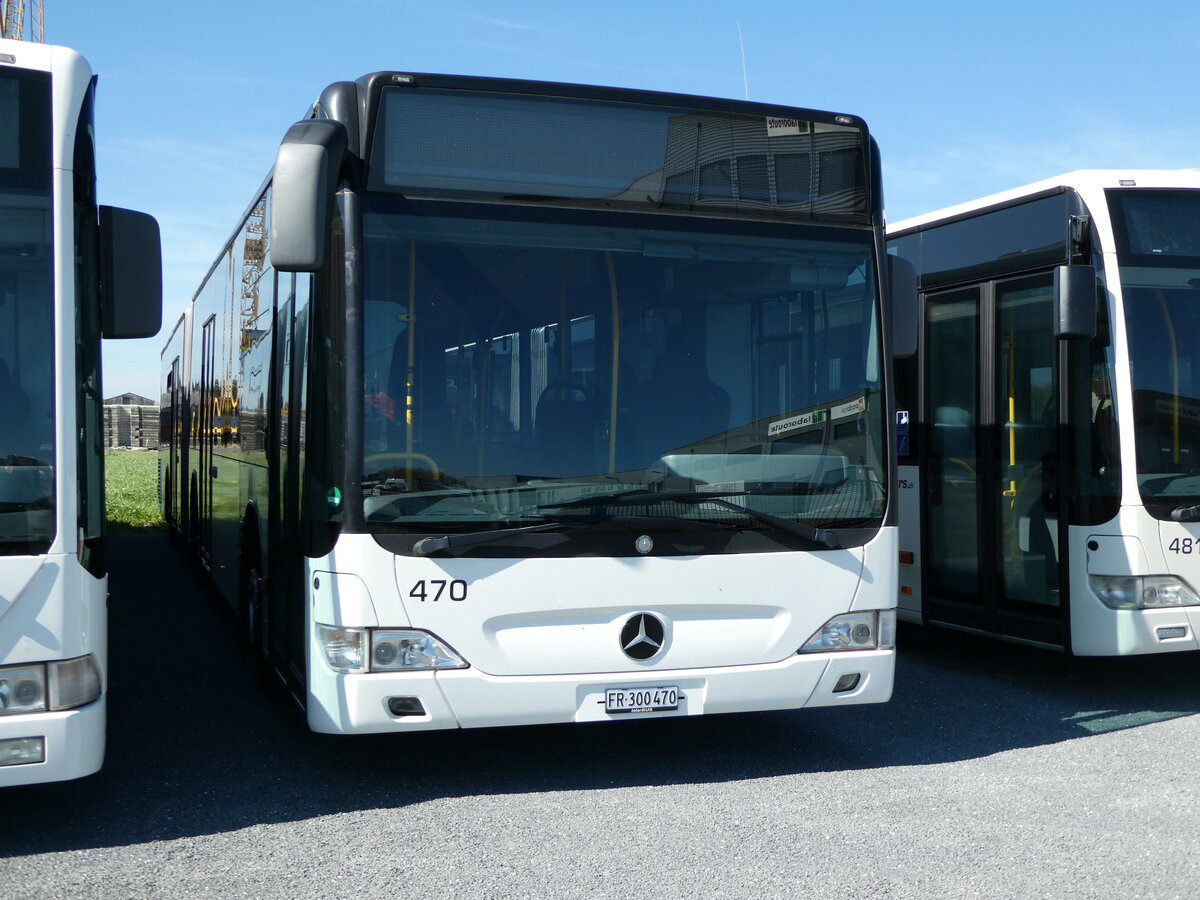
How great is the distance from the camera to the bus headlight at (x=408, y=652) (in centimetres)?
539

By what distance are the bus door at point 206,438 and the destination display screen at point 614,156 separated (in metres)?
5.62

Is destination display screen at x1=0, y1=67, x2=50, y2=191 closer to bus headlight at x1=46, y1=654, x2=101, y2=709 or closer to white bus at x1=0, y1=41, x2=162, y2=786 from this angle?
white bus at x1=0, y1=41, x2=162, y2=786

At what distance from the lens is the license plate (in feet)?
18.6

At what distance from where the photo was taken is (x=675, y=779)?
6.02 meters

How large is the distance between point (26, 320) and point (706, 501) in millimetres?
2738

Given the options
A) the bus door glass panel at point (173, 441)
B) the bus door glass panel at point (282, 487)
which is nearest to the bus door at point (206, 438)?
the bus door glass panel at point (173, 441)

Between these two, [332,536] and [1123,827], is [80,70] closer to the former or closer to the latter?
[332,536]

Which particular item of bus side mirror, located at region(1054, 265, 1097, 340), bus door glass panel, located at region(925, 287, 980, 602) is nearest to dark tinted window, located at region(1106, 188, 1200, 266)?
bus side mirror, located at region(1054, 265, 1097, 340)

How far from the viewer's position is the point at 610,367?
18.7ft

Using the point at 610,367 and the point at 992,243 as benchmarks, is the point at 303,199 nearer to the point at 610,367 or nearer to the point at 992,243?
the point at 610,367

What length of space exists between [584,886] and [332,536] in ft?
5.78

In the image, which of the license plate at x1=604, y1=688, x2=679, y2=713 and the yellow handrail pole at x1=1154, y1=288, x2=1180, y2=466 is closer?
the license plate at x1=604, y1=688, x2=679, y2=713

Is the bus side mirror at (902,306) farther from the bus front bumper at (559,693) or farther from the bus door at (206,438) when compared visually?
the bus door at (206,438)

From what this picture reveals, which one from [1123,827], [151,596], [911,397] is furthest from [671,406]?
[151,596]
